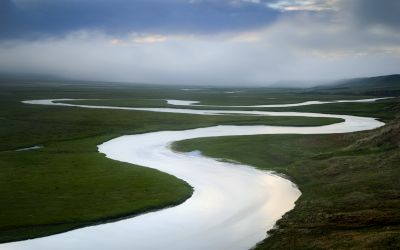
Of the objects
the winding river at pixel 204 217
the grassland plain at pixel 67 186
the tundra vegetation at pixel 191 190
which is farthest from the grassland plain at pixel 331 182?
the grassland plain at pixel 67 186

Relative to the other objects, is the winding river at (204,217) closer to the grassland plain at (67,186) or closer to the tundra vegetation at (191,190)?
the tundra vegetation at (191,190)

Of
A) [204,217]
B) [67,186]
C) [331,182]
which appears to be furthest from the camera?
[331,182]

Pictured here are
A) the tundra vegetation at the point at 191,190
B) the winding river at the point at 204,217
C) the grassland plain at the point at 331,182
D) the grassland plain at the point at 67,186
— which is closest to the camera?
the grassland plain at the point at 331,182

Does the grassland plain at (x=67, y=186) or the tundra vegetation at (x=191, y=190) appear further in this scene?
the grassland plain at (x=67, y=186)

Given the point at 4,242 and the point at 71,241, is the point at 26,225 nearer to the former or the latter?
the point at 4,242

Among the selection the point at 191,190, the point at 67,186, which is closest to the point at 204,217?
the point at 191,190

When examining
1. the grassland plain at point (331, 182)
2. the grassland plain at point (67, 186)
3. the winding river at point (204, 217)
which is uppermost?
the grassland plain at point (331, 182)

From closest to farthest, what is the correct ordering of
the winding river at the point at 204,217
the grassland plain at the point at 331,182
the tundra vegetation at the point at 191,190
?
the grassland plain at the point at 331,182 < the tundra vegetation at the point at 191,190 < the winding river at the point at 204,217

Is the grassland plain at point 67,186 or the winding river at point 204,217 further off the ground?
the grassland plain at point 67,186

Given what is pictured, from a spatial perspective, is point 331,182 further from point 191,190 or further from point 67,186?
point 67,186
